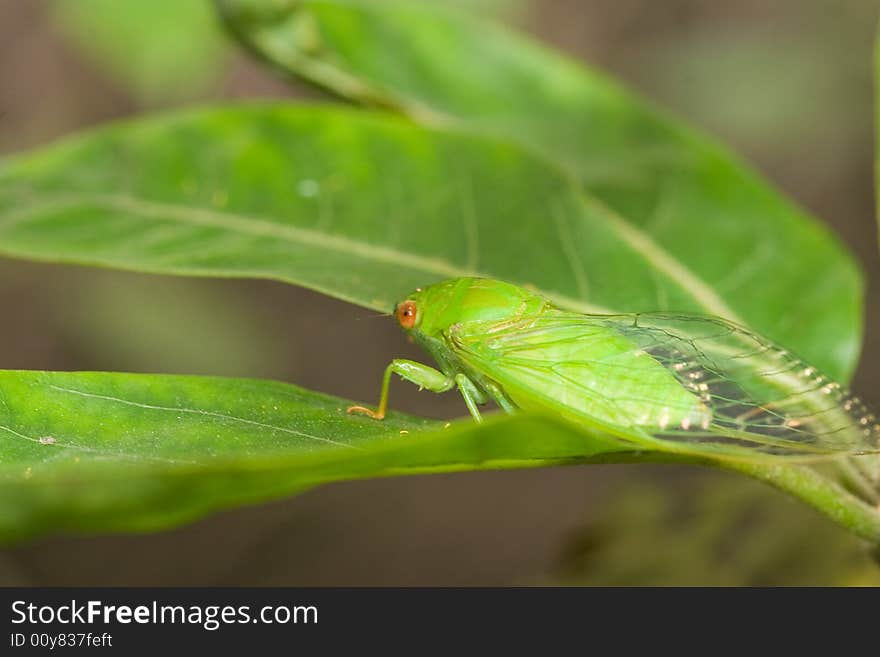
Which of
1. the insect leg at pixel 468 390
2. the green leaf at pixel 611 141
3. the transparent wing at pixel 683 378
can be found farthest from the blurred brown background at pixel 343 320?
the transparent wing at pixel 683 378

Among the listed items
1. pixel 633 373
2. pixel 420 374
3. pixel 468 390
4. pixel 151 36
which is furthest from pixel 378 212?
pixel 151 36

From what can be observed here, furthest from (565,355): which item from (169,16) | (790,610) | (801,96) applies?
(801,96)

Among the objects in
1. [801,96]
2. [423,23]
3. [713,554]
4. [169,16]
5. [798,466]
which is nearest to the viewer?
[798,466]

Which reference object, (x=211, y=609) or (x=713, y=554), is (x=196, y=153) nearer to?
(x=211, y=609)

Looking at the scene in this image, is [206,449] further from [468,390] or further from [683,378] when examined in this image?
[683,378]

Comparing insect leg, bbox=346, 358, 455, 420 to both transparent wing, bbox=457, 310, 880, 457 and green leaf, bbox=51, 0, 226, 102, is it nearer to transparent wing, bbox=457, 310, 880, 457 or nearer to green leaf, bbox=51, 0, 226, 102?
transparent wing, bbox=457, 310, 880, 457

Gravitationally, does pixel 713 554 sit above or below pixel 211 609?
above

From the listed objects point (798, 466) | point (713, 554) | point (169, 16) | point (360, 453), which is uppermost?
point (169, 16)
